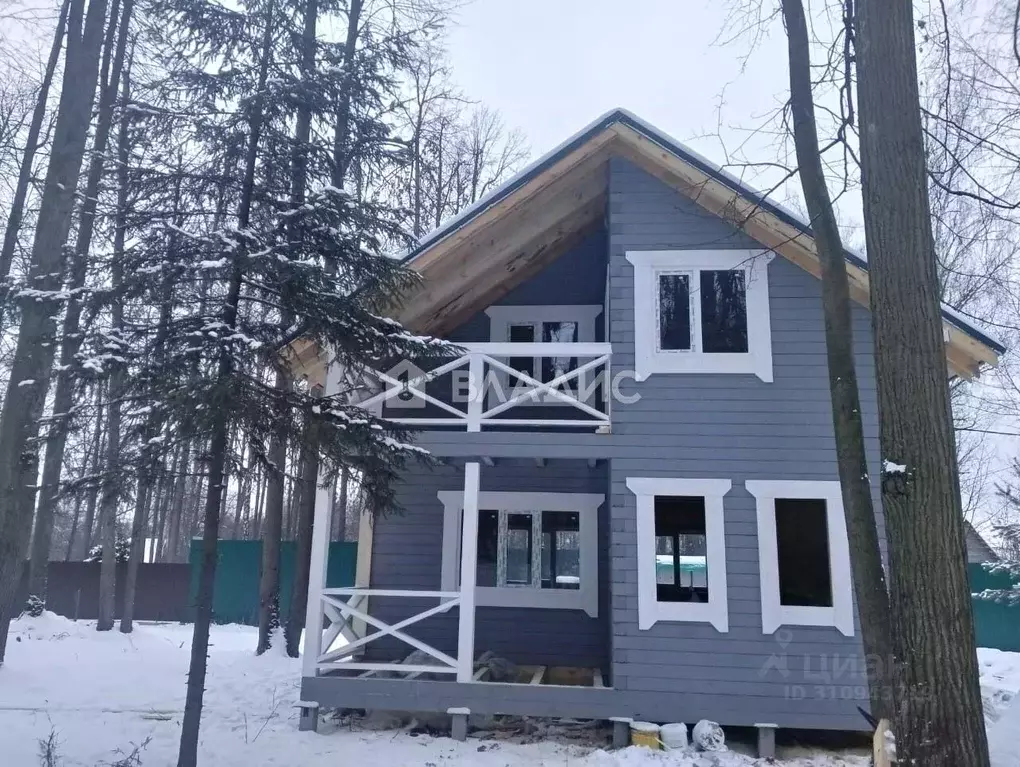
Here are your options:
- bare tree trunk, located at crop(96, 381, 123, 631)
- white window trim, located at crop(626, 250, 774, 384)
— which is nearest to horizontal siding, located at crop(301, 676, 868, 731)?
bare tree trunk, located at crop(96, 381, 123, 631)

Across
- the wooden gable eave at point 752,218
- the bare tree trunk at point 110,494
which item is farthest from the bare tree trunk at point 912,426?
the bare tree trunk at point 110,494

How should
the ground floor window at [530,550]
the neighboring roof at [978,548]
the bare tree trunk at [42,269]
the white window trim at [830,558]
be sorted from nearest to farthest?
the white window trim at [830,558] → the bare tree trunk at [42,269] → the ground floor window at [530,550] → the neighboring roof at [978,548]

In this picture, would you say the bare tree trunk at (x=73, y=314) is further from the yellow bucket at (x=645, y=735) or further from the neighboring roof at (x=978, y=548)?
the neighboring roof at (x=978, y=548)

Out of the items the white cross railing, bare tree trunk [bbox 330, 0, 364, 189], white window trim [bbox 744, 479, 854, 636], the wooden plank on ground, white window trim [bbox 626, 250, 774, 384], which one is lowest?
the wooden plank on ground

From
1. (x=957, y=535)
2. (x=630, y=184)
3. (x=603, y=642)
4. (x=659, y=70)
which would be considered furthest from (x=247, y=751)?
(x=659, y=70)

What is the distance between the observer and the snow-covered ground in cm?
628

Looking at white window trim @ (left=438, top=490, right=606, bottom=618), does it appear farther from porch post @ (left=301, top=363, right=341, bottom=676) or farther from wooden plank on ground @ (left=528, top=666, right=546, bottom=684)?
porch post @ (left=301, top=363, right=341, bottom=676)

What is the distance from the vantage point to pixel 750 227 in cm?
808

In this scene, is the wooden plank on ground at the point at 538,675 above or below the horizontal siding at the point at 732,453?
below

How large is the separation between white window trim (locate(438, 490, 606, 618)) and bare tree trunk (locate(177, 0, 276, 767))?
3.82 m

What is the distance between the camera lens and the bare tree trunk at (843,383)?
474 centimetres

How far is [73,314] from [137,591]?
1372 cm

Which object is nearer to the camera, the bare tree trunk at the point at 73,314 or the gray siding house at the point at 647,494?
the bare tree trunk at the point at 73,314

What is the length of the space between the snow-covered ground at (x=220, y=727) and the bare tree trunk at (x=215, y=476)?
3.26ft
